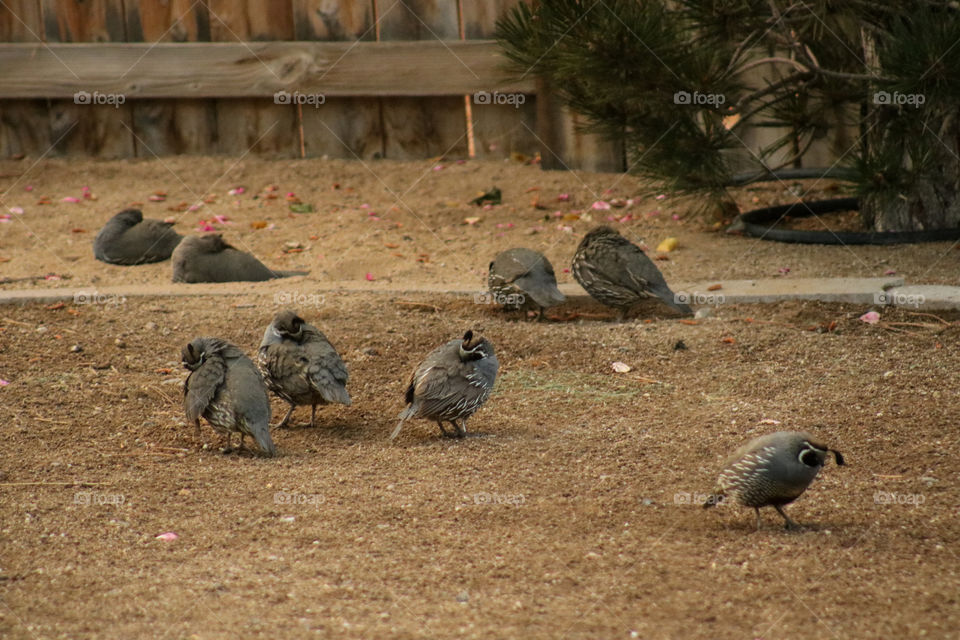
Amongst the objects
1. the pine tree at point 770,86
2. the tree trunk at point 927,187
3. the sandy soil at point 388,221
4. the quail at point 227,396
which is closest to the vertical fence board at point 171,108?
the sandy soil at point 388,221

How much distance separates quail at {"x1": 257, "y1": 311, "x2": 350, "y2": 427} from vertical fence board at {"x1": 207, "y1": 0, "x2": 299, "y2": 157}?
18.2 ft

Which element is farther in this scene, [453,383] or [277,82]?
[277,82]

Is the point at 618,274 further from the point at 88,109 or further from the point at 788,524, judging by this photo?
the point at 88,109

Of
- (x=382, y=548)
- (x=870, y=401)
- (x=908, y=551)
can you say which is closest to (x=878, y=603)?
(x=908, y=551)

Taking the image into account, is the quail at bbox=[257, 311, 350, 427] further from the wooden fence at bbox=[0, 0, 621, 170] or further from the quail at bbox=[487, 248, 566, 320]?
the wooden fence at bbox=[0, 0, 621, 170]

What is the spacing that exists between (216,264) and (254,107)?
3.12 metres

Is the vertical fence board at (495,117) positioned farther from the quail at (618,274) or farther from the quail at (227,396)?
the quail at (227,396)

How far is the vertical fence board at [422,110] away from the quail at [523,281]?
3.69m

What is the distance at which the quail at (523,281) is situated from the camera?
21.7ft

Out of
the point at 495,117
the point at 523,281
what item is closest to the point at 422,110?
the point at 495,117

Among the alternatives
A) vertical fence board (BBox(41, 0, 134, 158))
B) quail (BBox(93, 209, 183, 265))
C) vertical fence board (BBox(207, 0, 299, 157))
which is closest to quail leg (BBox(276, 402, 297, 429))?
quail (BBox(93, 209, 183, 265))

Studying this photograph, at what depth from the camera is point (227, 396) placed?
15.3ft

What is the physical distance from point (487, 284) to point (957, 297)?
2.95 m

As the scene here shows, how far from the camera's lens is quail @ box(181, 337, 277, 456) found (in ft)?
15.2
